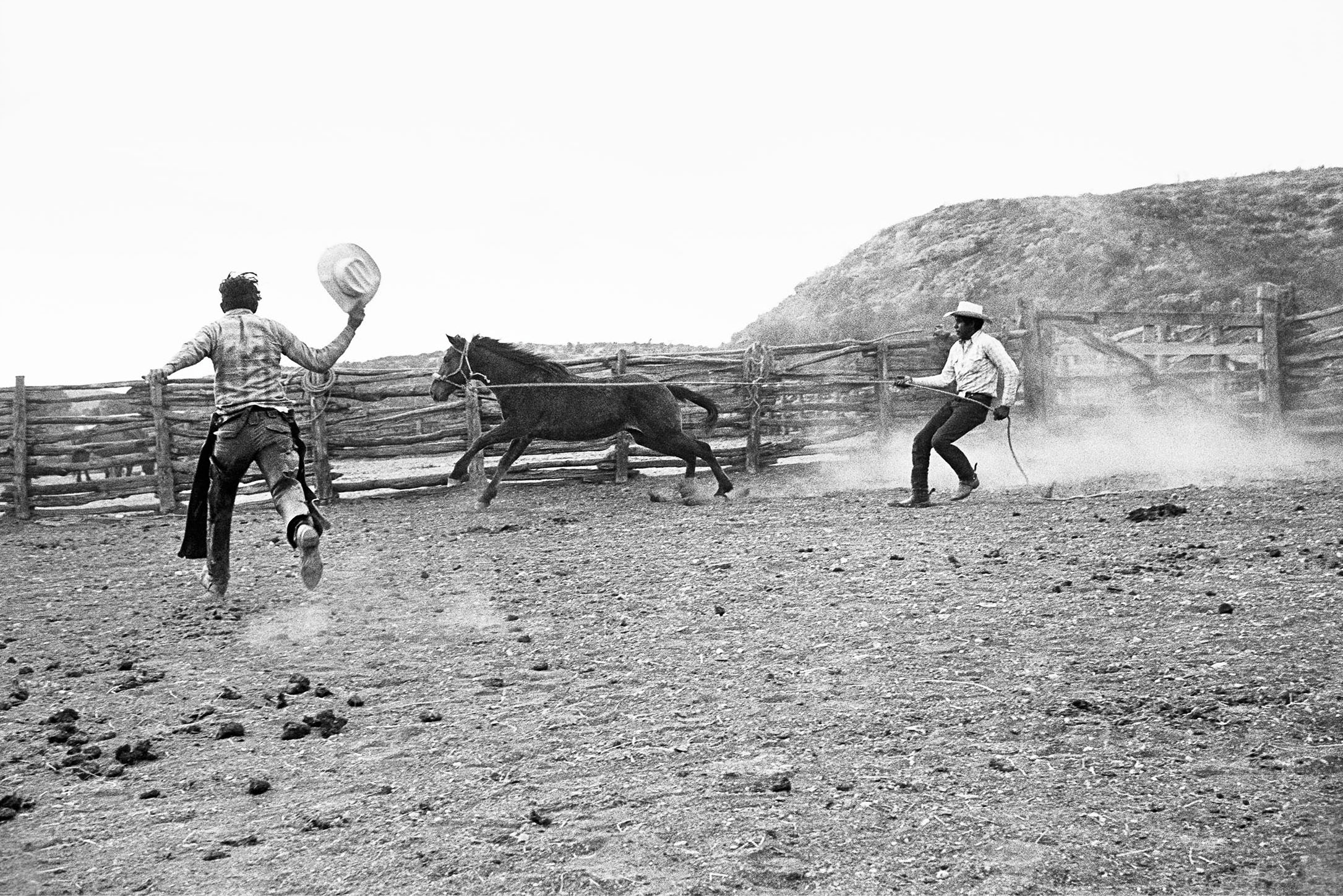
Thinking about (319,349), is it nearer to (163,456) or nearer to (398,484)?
(398,484)

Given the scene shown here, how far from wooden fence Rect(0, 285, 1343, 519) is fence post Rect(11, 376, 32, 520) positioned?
16mm

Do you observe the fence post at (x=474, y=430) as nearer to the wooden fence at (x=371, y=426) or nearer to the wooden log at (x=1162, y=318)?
the wooden fence at (x=371, y=426)

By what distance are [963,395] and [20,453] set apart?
10.4 meters

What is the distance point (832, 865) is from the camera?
111 inches

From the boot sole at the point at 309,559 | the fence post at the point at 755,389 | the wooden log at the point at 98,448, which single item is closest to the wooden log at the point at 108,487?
the wooden log at the point at 98,448

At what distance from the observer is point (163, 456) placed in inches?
500

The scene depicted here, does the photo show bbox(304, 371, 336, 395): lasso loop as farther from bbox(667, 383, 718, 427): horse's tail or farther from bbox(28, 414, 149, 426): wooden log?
bbox(667, 383, 718, 427): horse's tail

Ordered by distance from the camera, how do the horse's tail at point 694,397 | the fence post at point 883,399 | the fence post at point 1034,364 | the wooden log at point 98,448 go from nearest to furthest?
the horse's tail at point 694,397
the wooden log at point 98,448
the fence post at point 1034,364
the fence post at point 883,399

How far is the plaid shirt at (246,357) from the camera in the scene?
242 inches

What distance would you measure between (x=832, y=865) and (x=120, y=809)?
2.15 m

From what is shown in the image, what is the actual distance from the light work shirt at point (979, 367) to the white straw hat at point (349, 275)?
492 cm

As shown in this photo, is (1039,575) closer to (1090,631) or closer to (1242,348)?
(1090,631)

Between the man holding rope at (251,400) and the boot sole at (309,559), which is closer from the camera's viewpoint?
the boot sole at (309,559)

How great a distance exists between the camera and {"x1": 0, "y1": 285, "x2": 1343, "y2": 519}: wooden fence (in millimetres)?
12914
